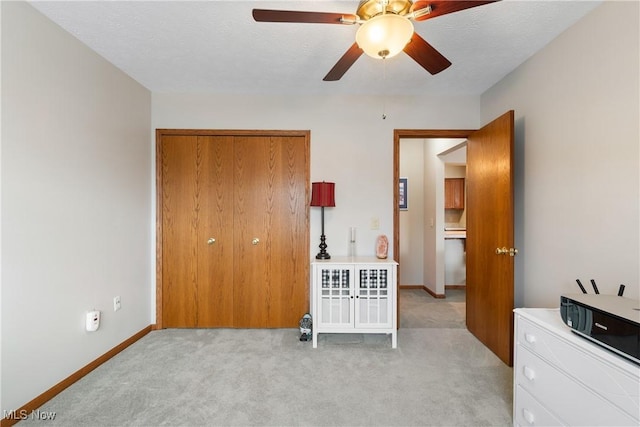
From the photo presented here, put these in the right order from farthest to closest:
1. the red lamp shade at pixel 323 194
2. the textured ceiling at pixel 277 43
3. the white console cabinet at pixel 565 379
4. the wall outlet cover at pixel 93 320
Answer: the red lamp shade at pixel 323 194
the wall outlet cover at pixel 93 320
the textured ceiling at pixel 277 43
the white console cabinet at pixel 565 379

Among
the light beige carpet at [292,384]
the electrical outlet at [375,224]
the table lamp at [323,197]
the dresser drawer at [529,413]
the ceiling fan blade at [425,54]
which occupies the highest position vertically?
the ceiling fan blade at [425,54]

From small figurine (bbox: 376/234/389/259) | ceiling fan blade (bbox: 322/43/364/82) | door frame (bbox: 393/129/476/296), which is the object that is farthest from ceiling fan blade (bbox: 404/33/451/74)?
small figurine (bbox: 376/234/389/259)

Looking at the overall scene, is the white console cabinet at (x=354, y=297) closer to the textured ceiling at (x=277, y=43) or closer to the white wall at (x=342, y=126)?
the white wall at (x=342, y=126)

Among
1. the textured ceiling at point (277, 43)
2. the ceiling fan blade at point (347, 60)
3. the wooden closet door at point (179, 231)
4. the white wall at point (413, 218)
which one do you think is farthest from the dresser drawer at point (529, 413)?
the white wall at point (413, 218)

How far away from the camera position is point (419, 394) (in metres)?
1.89

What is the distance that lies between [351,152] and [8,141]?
2.47m

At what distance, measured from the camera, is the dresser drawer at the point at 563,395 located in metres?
1.09

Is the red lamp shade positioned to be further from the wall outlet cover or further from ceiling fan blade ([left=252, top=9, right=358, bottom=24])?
the wall outlet cover

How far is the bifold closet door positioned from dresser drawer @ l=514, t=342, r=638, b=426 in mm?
2455

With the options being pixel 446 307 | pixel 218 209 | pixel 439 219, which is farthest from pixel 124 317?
pixel 439 219

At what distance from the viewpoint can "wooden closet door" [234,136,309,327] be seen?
116 inches

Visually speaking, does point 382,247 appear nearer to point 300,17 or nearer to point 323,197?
point 323,197

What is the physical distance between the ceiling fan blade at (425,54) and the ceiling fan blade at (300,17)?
1.16 feet
